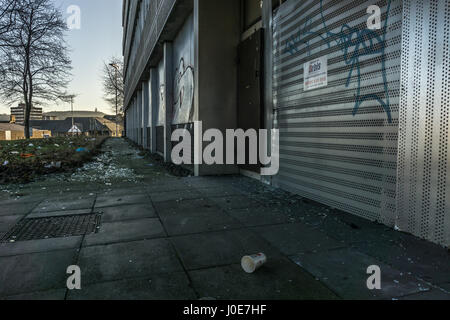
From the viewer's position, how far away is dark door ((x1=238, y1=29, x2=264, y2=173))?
6332 millimetres

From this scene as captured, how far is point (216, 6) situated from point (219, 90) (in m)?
1.91

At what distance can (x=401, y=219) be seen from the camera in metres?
3.30

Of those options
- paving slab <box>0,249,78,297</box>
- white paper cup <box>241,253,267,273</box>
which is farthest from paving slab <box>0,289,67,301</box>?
white paper cup <box>241,253,267,273</box>

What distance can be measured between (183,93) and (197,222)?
6.62 m

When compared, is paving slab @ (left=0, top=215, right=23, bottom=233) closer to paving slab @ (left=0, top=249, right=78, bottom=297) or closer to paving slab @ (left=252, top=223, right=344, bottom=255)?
paving slab @ (left=0, top=249, right=78, bottom=297)

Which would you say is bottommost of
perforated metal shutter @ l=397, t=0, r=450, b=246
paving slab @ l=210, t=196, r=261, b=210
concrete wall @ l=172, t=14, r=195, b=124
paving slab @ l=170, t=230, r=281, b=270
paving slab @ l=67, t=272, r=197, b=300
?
paving slab @ l=67, t=272, r=197, b=300

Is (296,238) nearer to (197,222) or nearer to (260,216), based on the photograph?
(260,216)

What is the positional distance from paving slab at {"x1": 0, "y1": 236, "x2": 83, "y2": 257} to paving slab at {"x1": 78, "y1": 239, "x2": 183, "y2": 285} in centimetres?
24

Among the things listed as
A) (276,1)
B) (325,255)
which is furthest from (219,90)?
(325,255)

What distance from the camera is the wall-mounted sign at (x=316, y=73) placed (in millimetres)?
4477

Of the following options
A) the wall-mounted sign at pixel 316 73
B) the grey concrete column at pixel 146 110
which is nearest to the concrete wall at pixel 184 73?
the wall-mounted sign at pixel 316 73

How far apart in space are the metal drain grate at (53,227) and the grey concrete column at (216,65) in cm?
378

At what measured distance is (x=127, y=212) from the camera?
431 cm
